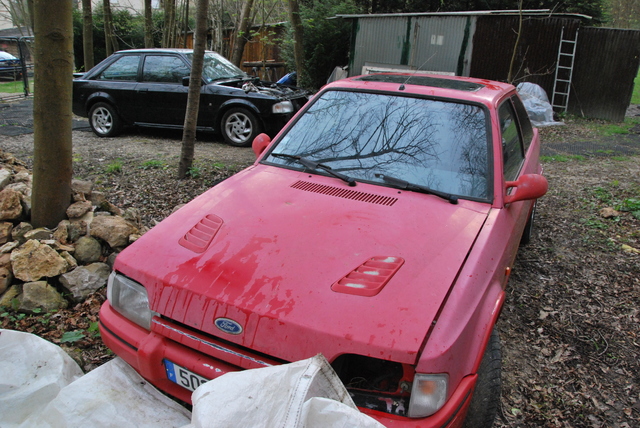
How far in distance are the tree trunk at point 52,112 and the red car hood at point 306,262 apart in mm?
1682

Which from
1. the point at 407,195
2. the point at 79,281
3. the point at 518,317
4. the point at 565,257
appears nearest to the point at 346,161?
the point at 407,195

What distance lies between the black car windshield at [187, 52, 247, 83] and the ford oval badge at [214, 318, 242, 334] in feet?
24.1

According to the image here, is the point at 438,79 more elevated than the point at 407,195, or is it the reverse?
the point at 438,79

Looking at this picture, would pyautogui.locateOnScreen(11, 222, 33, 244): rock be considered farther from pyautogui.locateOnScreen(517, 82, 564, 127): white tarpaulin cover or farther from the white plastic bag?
pyautogui.locateOnScreen(517, 82, 564, 127): white tarpaulin cover

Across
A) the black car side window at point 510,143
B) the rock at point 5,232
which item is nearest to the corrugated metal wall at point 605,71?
Answer: the black car side window at point 510,143

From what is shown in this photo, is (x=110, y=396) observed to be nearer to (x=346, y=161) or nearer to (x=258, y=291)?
(x=258, y=291)

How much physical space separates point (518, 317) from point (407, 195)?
62.6 inches

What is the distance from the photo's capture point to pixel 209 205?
2.79 metres

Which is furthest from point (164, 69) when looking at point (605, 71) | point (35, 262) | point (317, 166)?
point (605, 71)

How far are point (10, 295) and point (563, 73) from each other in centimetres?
1381

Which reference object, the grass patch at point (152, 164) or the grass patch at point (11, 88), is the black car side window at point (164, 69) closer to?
the grass patch at point (152, 164)

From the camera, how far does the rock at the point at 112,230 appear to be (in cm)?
379

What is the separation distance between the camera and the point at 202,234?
8.14ft

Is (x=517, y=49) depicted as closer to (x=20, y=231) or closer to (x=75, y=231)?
(x=75, y=231)
